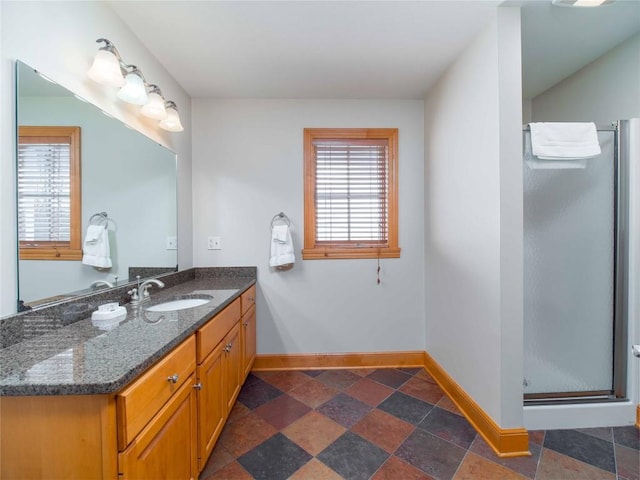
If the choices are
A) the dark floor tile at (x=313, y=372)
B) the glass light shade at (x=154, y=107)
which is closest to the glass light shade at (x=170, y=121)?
the glass light shade at (x=154, y=107)

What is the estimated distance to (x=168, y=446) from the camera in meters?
0.92

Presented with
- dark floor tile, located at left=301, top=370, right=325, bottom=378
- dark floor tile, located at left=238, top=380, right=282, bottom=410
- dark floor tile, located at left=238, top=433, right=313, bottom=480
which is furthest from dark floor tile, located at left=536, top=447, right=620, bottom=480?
dark floor tile, located at left=238, top=380, right=282, bottom=410

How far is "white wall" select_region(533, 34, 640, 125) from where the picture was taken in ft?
5.34

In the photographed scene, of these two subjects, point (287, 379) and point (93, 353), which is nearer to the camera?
point (93, 353)

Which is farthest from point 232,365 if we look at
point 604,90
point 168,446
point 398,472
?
point 604,90

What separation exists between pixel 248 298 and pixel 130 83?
1.49 meters

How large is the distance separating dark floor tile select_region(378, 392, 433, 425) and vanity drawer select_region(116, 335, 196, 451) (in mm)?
1367

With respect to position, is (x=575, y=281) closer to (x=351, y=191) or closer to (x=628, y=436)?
(x=628, y=436)

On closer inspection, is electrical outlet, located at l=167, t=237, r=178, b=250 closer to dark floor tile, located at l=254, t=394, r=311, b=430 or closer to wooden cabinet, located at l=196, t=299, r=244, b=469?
wooden cabinet, located at l=196, t=299, r=244, b=469

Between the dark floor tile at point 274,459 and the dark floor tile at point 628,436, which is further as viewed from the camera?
the dark floor tile at point 628,436

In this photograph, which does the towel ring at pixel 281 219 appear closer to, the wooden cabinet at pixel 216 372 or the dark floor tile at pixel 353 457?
the wooden cabinet at pixel 216 372

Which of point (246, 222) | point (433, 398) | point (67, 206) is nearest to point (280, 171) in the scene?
point (246, 222)

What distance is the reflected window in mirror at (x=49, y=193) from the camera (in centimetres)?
97

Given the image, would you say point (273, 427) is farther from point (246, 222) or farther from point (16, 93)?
point (16, 93)
